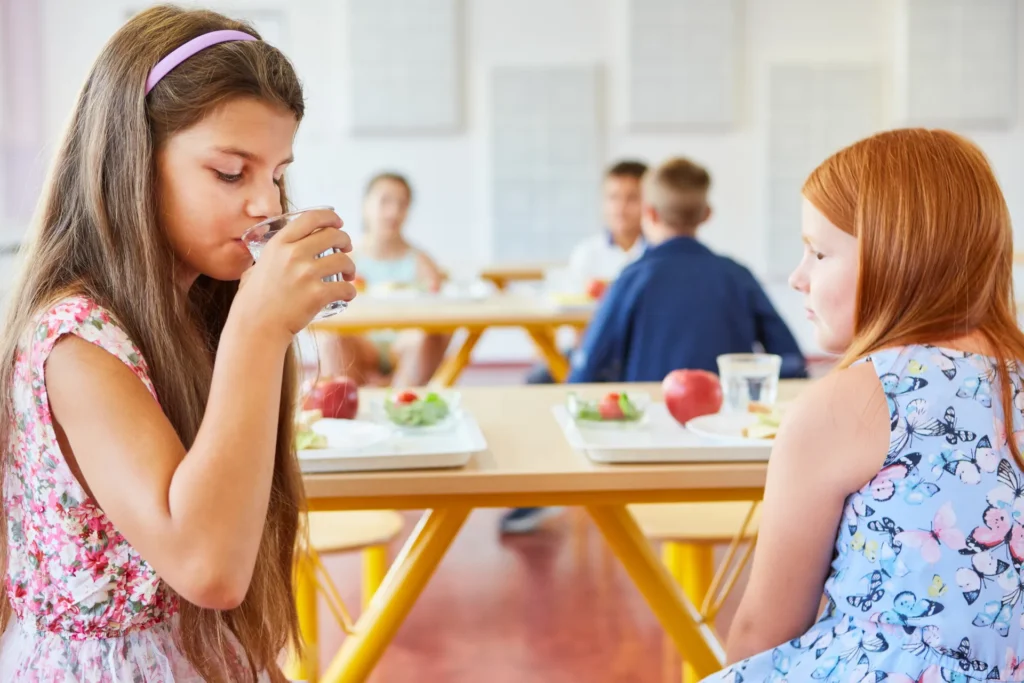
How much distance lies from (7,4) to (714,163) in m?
4.19

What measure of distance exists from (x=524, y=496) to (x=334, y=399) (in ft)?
1.33

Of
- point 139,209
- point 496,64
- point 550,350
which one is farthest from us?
point 496,64

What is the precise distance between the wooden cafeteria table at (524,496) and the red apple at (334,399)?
0.64 feet

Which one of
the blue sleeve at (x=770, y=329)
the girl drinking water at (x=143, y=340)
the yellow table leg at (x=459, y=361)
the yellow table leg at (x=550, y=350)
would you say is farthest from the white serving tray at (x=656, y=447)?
the yellow table leg at (x=459, y=361)

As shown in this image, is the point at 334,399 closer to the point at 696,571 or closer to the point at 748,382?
the point at 748,382

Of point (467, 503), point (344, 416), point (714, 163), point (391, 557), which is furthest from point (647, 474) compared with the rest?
point (714, 163)

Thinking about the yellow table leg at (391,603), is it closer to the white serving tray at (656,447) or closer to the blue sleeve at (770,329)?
the white serving tray at (656,447)

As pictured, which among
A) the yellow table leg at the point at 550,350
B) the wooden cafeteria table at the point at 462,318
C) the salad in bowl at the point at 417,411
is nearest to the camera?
the salad in bowl at the point at 417,411

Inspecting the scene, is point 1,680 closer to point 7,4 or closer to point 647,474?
point 647,474

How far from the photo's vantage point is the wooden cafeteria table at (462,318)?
135 inches

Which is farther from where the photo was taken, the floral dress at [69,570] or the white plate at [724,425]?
Answer: the white plate at [724,425]

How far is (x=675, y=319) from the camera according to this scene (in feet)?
9.16

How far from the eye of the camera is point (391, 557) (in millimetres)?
3387

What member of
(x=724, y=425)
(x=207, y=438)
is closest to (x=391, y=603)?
(x=724, y=425)
